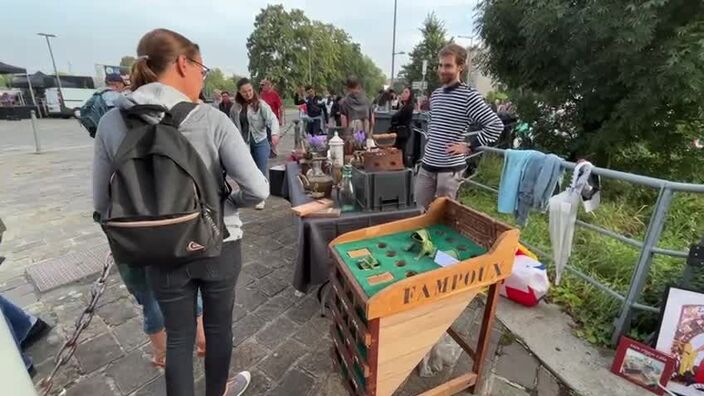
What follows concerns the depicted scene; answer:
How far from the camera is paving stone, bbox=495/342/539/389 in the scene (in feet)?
6.08

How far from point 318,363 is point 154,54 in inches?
67.1

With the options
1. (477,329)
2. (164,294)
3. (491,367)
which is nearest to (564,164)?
(477,329)

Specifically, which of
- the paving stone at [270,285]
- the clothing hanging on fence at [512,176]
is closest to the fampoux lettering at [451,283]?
the clothing hanging on fence at [512,176]

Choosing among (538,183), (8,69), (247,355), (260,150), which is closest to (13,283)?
(247,355)

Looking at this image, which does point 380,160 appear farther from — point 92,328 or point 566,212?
point 92,328

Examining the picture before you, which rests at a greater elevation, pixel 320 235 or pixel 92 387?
pixel 320 235

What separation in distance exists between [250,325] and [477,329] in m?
1.49

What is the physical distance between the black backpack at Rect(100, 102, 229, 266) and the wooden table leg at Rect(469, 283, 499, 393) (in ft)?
4.05

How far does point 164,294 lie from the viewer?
1222 millimetres

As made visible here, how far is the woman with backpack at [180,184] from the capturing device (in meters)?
1.03

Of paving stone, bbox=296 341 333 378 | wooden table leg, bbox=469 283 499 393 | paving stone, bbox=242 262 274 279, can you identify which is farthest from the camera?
paving stone, bbox=242 262 274 279

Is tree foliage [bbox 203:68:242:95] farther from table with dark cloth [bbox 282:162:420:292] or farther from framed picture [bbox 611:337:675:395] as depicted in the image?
framed picture [bbox 611:337:675:395]

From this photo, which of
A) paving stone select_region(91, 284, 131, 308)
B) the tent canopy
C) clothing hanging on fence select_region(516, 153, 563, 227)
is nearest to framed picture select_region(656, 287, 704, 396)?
clothing hanging on fence select_region(516, 153, 563, 227)

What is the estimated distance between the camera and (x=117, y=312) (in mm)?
2434
